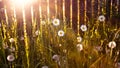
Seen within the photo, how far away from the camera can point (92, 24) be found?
3.93 metres

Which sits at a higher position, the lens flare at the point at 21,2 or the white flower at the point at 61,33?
the lens flare at the point at 21,2

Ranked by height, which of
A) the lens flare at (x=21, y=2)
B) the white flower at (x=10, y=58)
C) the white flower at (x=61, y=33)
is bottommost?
the white flower at (x=10, y=58)

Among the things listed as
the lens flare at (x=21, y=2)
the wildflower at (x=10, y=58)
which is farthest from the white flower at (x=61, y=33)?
the lens flare at (x=21, y=2)

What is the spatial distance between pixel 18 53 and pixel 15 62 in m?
0.13

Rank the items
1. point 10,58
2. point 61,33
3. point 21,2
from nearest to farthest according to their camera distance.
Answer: point 10,58
point 61,33
point 21,2

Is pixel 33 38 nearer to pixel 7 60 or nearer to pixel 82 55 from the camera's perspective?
pixel 7 60

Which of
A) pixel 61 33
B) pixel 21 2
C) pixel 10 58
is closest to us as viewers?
pixel 10 58

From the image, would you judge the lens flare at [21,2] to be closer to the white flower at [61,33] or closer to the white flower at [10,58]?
the white flower at [61,33]

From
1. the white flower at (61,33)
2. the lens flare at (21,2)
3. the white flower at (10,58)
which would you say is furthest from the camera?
the lens flare at (21,2)

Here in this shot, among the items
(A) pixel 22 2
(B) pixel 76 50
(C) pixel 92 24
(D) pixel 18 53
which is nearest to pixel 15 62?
(D) pixel 18 53

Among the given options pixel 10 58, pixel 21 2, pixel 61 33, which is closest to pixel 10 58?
pixel 10 58

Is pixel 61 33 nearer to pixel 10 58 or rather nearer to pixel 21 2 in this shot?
pixel 10 58

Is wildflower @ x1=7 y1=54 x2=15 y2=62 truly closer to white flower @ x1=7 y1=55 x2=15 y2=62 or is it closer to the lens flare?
white flower @ x1=7 y1=55 x2=15 y2=62

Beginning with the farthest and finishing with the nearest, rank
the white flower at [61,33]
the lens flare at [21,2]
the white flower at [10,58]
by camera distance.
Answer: the lens flare at [21,2], the white flower at [61,33], the white flower at [10,58]
